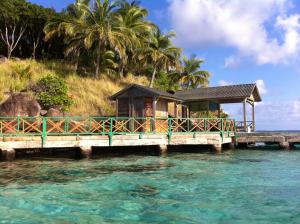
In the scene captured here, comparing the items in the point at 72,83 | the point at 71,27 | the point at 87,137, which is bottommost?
the point at 87,137

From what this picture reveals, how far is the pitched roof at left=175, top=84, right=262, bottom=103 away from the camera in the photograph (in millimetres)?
24250

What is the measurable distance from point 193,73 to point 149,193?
34.2 m

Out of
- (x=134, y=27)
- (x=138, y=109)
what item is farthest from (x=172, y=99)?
(x=134, y=27)

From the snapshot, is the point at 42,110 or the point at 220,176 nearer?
the point at 220,176

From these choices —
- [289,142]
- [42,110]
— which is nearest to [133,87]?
[42,110]

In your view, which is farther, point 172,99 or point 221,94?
point 221,94

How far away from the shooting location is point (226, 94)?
81.3 feet

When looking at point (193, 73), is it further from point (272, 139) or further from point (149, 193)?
point (149, 193)

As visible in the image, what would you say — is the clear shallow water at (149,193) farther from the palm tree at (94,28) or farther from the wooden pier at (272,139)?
the palm tree at (94,28)

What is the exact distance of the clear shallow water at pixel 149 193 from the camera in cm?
761

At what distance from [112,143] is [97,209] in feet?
30.4

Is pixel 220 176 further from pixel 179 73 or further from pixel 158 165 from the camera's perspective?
pixel 179 73

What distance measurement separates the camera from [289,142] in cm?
2314

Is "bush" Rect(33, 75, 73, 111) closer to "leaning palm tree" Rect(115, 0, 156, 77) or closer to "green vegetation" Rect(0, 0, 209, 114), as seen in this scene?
"green vegetation" Rect(0, 0, 209, 114)
